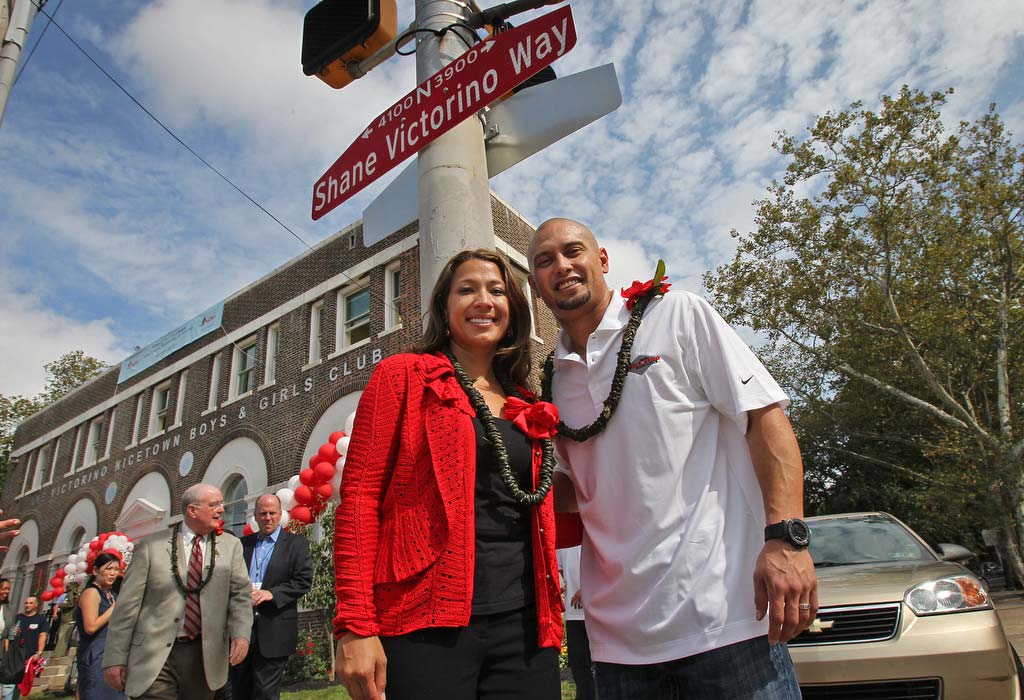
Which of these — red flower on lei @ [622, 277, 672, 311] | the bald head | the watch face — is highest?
the bald head

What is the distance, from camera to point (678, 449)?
73.7 inches

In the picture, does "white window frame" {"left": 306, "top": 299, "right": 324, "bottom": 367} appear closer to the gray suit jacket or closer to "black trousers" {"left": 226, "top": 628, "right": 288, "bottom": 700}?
"black trousers" {"left": 226, "top": 628, "right": 288, "bottom": 700}

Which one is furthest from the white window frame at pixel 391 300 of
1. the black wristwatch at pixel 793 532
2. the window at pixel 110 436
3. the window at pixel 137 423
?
the window at pixel 110 436

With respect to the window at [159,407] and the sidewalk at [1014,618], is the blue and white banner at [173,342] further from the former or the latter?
the sidewalk at [1014,618]

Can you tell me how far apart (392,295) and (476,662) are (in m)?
14.3

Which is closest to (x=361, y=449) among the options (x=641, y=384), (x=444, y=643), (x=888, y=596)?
(x=444, y=643)

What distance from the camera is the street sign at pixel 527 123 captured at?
115 inches

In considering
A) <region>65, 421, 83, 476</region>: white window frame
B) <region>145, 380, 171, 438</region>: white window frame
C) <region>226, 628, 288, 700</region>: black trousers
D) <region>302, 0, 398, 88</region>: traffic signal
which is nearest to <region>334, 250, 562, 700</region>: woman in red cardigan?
<region>302, 0, 398, 88</region>: traffic signal

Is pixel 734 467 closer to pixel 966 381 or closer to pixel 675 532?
pixel 675 532

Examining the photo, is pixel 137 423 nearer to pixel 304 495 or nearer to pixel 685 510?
pixel 304 495

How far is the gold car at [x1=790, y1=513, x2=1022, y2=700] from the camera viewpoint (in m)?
4.00

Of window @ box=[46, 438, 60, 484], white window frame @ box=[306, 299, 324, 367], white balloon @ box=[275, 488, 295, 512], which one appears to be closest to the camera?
white balloon @ box=[275, 488, 295, 512]

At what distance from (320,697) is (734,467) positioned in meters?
8.53

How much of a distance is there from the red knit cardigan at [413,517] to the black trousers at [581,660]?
7.52ft
